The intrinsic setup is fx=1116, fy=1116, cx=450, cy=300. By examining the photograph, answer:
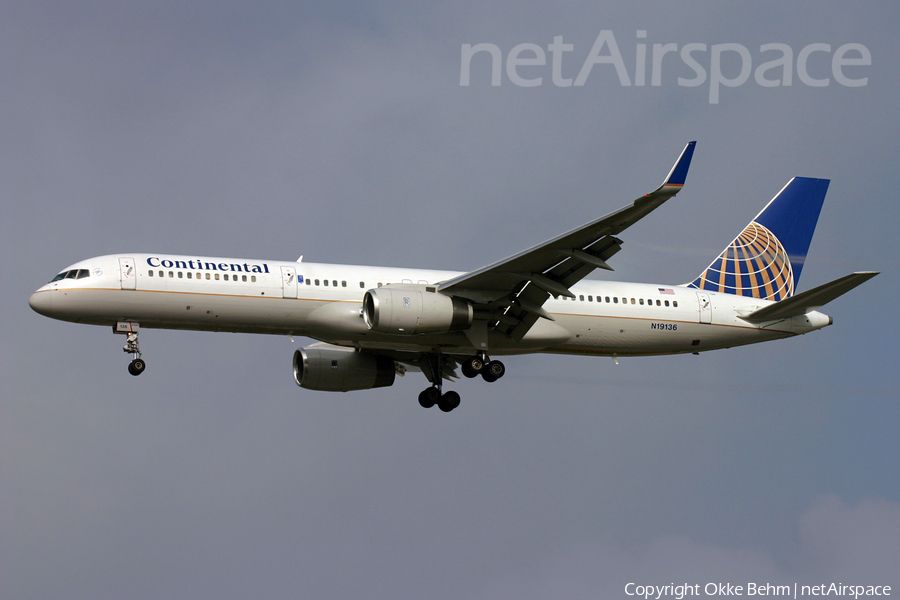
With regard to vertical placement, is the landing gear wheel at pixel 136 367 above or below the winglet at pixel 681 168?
below

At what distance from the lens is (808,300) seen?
35562mm

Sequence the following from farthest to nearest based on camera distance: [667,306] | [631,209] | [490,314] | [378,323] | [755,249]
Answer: [755,249], [667,306], [490,314], [378,323], [631,209]

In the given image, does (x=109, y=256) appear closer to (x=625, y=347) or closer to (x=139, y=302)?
(x=139, y=302)

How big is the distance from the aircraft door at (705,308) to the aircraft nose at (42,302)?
20.4 meters

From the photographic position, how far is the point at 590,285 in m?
36.2

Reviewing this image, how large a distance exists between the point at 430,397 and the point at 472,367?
3487 millimetres

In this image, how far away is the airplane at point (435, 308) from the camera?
106 ft

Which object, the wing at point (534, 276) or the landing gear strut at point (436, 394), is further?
the landing gear strut at point (436, 394)

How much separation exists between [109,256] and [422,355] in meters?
11.1

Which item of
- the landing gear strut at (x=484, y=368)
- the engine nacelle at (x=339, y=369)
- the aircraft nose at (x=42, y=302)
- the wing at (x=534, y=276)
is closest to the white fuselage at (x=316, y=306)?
the aircraft nose at (x=42, y=302)

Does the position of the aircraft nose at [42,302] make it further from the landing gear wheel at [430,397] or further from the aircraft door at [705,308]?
the aircraft door at [705,308]

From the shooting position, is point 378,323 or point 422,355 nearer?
point 378,323

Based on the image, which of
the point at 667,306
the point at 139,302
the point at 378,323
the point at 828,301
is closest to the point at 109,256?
the point at 139,302

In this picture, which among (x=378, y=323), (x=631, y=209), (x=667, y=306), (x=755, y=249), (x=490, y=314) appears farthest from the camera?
(x=755, y=249)
